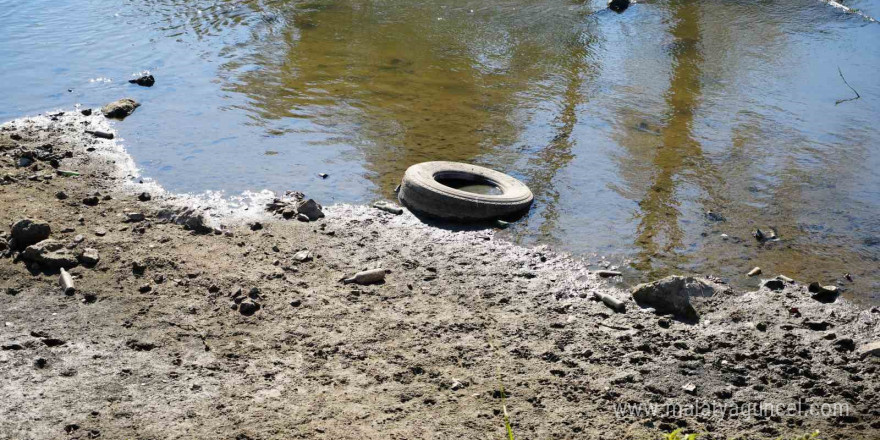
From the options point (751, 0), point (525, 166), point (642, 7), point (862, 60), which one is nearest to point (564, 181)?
point (525, 166)

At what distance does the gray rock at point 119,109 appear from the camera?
28.8 feet

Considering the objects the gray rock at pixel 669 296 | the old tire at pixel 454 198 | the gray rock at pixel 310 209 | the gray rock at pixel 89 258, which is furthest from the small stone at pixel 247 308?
the gray rock at pixel 669 296

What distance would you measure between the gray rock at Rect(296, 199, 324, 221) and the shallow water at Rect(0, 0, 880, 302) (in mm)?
533

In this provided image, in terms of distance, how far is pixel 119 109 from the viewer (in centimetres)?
881

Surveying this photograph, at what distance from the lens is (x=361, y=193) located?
715 cm

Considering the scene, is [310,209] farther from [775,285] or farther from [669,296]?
[775,285]

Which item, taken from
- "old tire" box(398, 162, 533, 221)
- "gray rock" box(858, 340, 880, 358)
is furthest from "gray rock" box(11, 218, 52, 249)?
"gray rock" box(858, 340, 880, 358)

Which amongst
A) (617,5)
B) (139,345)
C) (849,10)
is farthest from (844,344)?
(849,10)

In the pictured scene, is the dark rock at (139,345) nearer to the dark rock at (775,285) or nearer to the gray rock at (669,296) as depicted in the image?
the gray rock at (669,296)

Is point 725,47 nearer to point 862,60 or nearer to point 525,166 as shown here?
point 862,60

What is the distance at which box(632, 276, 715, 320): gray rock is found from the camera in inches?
203

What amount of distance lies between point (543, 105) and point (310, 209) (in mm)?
4224

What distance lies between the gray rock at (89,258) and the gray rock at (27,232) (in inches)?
18.1

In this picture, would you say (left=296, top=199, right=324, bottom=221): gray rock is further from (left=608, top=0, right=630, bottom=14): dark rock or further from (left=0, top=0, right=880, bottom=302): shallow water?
(left=608, top=0, right=630, bottom=14): dark rock
